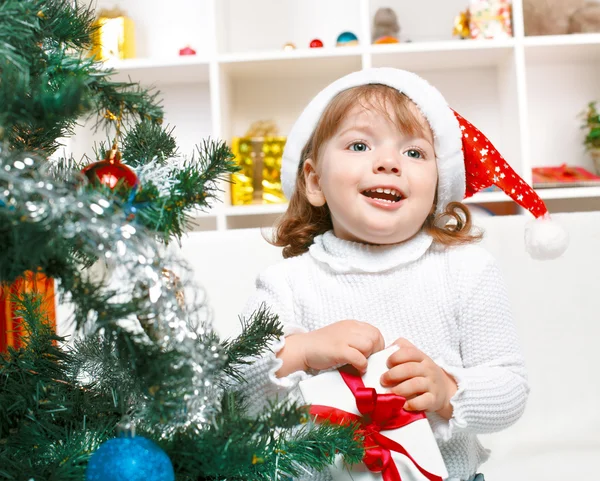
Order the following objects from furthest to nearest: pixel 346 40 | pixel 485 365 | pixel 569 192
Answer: pixel 346 40 < pixel 569 192 < pixel 485 365

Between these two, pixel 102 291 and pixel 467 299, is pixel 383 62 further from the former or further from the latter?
pixel 102 291

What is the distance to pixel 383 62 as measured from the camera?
236 centimetres

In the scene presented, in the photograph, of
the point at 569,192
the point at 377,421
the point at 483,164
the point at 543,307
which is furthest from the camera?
the point at 569,192

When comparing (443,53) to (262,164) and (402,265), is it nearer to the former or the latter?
(262,164)

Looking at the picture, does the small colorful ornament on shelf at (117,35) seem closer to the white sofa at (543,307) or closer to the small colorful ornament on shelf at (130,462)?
the white sofa at (543,307)

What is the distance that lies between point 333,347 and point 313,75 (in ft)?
6.19

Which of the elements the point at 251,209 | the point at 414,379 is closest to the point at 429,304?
the point at 414,379

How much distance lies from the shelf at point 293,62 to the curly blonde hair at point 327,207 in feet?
3.93

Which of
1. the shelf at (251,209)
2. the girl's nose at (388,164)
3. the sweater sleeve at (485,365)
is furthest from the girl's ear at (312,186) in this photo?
the shelf at (251,209)

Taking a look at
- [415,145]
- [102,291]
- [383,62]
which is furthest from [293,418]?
[383,62]

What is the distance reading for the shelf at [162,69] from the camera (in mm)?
2287

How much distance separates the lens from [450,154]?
101 cm

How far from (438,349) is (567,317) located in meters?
0.59

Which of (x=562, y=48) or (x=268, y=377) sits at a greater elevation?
(x=562, y=48)
